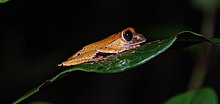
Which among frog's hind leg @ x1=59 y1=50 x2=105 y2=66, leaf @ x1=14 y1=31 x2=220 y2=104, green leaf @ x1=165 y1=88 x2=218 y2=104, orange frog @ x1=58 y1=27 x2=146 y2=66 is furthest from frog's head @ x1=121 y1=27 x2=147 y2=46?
leaf @ x1=14 y1=31 x2=220 y2=104

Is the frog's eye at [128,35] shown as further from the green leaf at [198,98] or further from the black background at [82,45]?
the black background at [82,45]

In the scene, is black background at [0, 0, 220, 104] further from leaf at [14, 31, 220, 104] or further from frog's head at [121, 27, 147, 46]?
leaf at [14, 31, 220, 104]

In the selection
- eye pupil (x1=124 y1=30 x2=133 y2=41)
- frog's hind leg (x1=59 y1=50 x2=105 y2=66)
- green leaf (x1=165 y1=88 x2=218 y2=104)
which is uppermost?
eye pupil (x1=124 y1=30 x2=133 y2=41)

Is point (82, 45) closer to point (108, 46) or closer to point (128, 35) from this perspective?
point (128, 35)

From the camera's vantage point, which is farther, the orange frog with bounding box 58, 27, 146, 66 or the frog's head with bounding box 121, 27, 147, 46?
the frog's head with bounding box 121, 27, 147, 46

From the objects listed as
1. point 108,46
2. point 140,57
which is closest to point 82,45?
point 108,46

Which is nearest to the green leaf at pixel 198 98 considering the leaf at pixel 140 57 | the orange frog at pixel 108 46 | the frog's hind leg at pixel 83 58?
the orange frog at pixel 108 46
